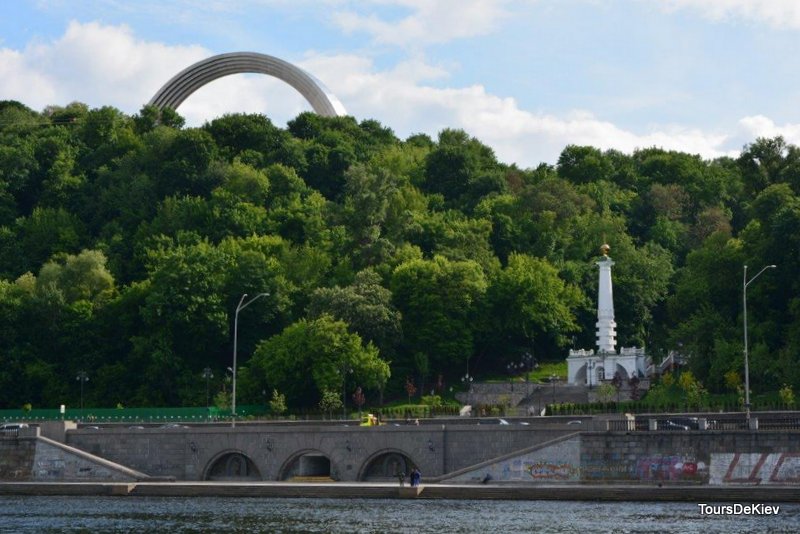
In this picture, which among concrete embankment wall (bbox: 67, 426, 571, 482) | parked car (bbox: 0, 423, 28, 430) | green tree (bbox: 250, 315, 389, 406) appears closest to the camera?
concrete embankment wall (bbox: 67, 426, 571, 482)

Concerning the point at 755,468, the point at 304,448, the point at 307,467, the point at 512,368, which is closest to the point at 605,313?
the point at 512,368

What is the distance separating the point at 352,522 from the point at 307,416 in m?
34.3

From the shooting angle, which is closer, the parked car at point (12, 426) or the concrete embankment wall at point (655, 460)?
the concrete embankment wall at point (655, 460)

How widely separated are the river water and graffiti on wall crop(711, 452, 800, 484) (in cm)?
387

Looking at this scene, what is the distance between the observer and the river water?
5659 cm

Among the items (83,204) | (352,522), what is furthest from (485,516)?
(83,204)

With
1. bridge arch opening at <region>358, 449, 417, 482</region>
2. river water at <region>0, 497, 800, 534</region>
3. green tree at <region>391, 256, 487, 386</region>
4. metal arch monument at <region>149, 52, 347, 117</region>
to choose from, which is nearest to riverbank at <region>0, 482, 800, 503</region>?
river water at <region>0, 497, 800, 534</region>

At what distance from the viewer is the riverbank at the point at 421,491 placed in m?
64.4

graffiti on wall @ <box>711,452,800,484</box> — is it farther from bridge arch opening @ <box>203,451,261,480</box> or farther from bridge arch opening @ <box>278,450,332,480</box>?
bridge arch opening @ <box>203,451,261,480</box>

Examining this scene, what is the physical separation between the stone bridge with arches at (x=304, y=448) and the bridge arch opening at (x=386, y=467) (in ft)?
0.16

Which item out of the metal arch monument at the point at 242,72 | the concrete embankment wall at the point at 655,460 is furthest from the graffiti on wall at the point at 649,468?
the metal arch monument at the point at 242,72

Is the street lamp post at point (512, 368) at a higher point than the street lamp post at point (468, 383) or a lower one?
higher

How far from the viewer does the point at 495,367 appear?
111 meters

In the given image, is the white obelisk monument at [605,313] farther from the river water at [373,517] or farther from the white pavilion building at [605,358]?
the river water at [373,517]
